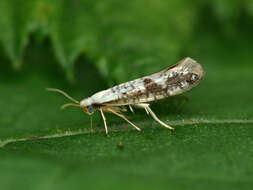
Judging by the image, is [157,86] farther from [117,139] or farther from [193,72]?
[117,139]

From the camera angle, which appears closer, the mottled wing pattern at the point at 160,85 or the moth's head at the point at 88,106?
the mottled wing pattern at the point at 160,85

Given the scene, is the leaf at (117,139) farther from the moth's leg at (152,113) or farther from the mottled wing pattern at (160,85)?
the mottled wing pattern at (160,85)

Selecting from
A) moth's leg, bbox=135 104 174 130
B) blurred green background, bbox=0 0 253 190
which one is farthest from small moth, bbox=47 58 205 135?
blurred green background, bbox=0 0 253 190

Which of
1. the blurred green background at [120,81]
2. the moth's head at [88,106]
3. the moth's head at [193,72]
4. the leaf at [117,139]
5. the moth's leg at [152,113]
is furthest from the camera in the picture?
the moth's head at [88,106]

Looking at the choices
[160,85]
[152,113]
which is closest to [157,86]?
[160,85]

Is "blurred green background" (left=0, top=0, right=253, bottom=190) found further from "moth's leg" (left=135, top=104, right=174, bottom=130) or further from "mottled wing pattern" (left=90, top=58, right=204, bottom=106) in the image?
"mottled wing pattern" (left=90, top=58, right=204, bottom=106)

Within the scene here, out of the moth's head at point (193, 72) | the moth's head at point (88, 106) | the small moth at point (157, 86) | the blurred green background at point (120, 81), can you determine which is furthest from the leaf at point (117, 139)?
the moth's head at point (193, 72)

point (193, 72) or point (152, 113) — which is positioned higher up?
point (193, 72)

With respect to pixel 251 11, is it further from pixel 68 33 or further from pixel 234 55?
pixel 68 33
